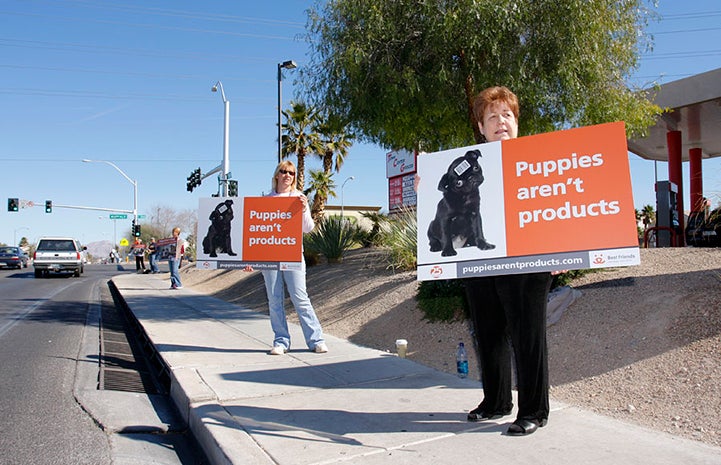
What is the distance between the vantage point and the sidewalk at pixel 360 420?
3234 mm

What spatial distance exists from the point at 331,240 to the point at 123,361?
718 cm

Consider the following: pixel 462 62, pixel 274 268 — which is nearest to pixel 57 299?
pixel 274 268

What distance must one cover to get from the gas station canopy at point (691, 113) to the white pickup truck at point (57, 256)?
79.7ft

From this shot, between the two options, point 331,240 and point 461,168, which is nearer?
point 461,168

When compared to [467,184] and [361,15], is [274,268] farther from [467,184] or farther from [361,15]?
[361,15]

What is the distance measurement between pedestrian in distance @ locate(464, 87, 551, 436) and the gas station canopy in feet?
28.2

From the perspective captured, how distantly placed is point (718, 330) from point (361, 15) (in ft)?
19.4

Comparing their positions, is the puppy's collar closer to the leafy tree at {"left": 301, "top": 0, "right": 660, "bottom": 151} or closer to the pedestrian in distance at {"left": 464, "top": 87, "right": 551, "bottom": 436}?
the pedestrian in distance at {"left": 464, "top": 87, "right": 551, "bottom": 436}

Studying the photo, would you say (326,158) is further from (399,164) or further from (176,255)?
(176,255)

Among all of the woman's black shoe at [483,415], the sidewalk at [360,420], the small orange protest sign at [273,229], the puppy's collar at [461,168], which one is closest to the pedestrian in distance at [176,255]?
the small orange protest sign at [273,229]

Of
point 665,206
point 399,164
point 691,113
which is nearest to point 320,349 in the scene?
point 665,206

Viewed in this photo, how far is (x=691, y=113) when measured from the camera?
16.1m

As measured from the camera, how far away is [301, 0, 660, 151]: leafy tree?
738cm

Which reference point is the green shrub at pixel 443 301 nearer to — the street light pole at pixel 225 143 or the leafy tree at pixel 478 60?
the leafy tree at pixel 478 60
